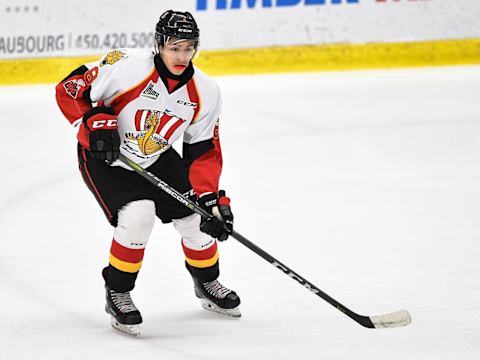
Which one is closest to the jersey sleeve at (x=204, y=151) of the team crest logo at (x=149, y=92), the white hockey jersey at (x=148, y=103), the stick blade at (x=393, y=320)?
the white hockey jersey at (x=148, y=103)

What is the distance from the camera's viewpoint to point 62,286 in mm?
3359

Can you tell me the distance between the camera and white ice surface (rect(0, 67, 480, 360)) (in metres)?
2.88

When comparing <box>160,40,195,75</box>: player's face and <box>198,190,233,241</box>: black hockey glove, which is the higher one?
<box>160,40,195,75</box>: player's face

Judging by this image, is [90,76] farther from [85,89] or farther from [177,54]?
[177,54]

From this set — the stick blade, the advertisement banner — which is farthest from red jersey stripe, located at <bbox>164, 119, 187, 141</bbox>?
the advertisement banner

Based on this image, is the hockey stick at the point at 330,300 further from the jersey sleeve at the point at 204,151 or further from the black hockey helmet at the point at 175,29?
the black hockey helmet at the point at 175,29

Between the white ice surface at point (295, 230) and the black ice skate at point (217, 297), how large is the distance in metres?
0.05

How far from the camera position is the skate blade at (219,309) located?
3098 millimetres

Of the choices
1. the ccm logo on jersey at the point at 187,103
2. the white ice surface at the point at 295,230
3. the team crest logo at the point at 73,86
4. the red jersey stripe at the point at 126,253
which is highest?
the team crest logo at the point at 73,86

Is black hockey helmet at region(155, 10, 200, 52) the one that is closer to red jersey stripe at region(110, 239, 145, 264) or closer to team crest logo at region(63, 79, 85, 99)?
team crest logo at region(63, 79, 85, 99)

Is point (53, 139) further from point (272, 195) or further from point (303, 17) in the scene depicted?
point (303, 17)

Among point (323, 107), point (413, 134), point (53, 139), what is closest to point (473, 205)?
point (413, 134)

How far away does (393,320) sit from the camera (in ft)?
9.46

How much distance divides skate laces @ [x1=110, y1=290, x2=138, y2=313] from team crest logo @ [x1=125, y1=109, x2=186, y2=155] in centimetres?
41
